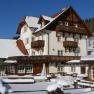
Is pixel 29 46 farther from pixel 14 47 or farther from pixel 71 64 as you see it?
pixel 71 64

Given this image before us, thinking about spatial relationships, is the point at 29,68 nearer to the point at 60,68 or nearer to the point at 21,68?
the point at 21,68

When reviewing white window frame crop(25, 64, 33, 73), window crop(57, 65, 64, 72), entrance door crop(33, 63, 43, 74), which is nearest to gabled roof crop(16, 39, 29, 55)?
entrance door crop(33, 63, 43, 74)

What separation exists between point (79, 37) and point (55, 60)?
9.28m

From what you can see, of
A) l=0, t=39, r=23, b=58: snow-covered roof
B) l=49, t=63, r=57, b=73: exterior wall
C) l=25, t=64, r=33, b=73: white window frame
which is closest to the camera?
l=25, t=64, r=33, b=73: white window frame

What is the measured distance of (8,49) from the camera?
5797 cm

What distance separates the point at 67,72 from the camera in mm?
52219

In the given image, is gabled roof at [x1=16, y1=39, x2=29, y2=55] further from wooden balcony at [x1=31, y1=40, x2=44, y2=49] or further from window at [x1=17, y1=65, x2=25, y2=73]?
window at [x1=17, y1=65, x2=25, y2=73]

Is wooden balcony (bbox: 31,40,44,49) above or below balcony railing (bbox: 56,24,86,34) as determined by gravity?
below

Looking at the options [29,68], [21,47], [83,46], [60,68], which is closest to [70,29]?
[83,46]

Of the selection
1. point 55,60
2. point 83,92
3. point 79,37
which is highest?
point 79,37

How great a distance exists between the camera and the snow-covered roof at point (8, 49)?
184ft

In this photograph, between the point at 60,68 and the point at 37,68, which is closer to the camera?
the point at 37,68

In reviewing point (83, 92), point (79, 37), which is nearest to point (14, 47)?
point (79, 37)

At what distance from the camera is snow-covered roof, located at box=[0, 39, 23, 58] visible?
56000mm
